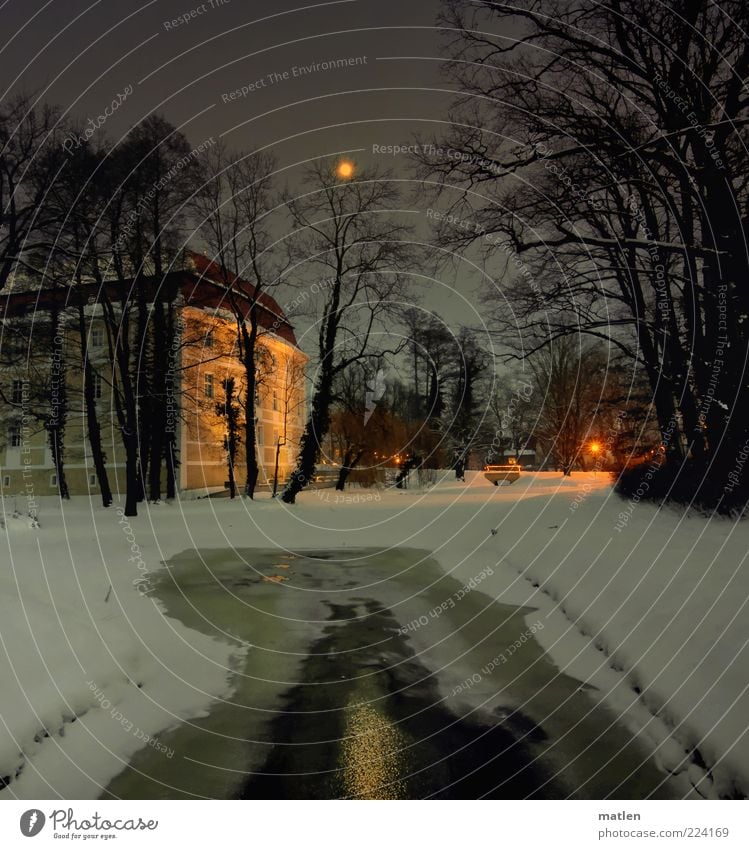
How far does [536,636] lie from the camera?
9.37 m

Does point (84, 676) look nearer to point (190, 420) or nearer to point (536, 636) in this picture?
point (536, 636)

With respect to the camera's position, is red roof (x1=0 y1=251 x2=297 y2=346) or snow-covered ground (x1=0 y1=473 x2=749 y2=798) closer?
snow-covered ground (x1=0 y1=473 x2=749 y2=798)

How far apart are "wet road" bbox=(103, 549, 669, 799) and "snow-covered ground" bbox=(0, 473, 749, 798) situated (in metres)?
0.35

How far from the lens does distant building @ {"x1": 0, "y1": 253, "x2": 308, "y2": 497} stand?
87.8 ft

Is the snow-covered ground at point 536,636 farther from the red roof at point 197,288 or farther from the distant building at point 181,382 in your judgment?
the red roof at point 197,288

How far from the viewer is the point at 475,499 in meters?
31.0

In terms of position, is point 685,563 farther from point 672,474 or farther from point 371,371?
point 371,371

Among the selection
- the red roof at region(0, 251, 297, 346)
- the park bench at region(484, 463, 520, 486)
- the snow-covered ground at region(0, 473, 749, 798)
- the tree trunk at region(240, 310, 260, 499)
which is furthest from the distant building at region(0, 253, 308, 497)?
the park bench at region(484, 463, 520, 486)

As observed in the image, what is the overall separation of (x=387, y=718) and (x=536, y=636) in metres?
3.73

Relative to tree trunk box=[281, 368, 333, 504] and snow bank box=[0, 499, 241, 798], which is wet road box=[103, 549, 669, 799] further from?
tree trunk box=[281, 368, 333, 504]

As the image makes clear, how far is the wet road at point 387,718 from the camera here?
5.01m

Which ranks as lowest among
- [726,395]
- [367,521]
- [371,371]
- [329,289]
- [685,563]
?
[367,521]

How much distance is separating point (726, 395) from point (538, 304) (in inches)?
218

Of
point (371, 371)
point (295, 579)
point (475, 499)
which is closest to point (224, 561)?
point (295, 579)
